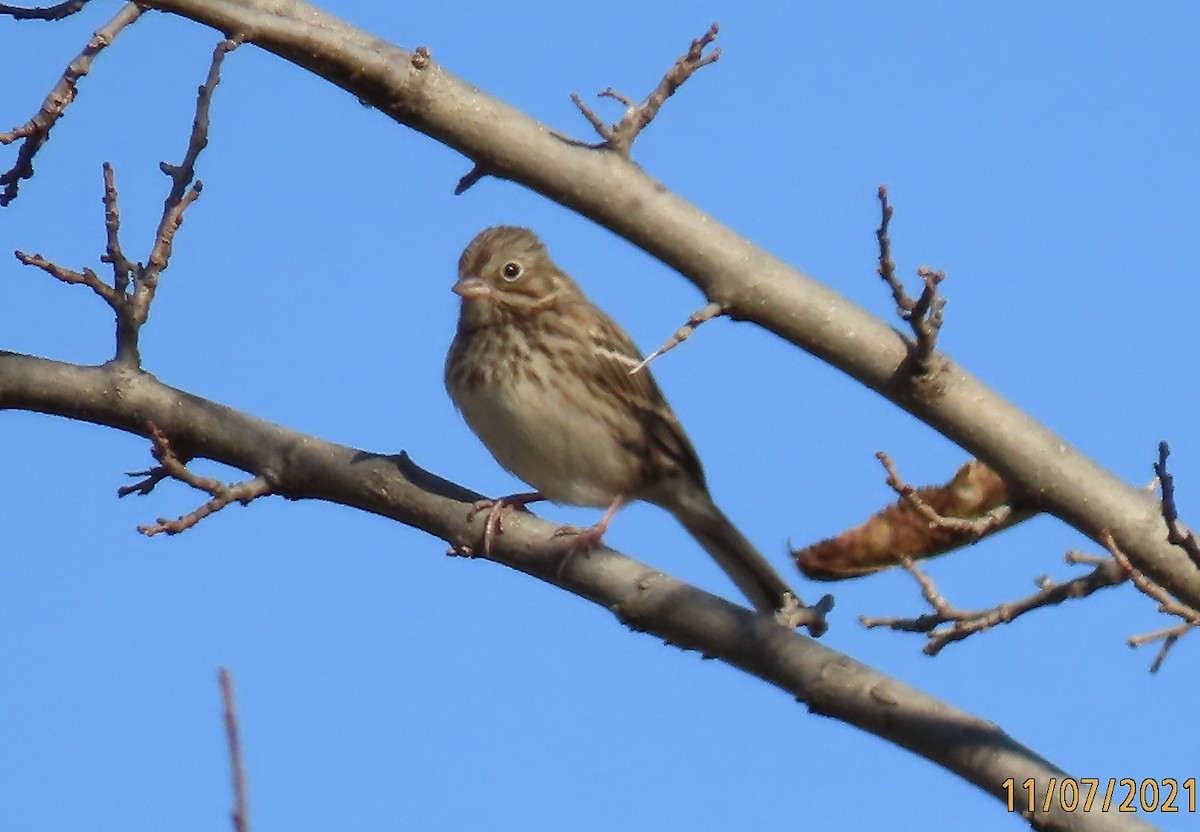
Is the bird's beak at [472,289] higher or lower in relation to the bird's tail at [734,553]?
higher

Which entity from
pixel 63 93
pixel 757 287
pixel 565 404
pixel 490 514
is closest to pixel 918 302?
pixel 757 287

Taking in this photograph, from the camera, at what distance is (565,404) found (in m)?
7.23

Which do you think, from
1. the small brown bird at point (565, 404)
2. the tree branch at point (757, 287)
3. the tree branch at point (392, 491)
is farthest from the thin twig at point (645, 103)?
the small brown bird at point (565, 404)

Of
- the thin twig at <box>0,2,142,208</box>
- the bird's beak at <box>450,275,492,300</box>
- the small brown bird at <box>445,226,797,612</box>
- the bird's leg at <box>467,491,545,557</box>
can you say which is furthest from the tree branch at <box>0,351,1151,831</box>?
the bird's beak at <box>450,275,492,300</box>

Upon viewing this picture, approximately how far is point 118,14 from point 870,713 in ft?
9.14

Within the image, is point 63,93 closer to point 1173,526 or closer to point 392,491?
point 392,491

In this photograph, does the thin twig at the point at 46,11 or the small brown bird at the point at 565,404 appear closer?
the thin twig at the point at 46,11

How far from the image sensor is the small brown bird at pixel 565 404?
7148 mm

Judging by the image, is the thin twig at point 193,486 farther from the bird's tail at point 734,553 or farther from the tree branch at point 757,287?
the bird's tail at point 734,553

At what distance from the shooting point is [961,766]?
3914 mm

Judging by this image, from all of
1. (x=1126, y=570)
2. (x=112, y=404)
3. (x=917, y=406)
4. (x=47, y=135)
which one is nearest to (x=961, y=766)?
(x=1126, y=570)

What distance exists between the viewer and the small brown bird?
7.15m

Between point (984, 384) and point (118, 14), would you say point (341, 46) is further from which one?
point (984, 384)

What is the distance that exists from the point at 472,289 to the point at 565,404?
0.70 m
